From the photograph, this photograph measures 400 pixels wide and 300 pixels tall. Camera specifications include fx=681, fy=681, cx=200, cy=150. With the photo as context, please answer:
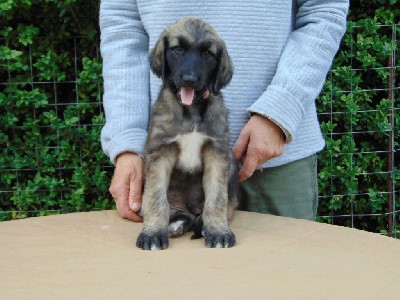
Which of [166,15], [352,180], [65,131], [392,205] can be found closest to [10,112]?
[65,131]

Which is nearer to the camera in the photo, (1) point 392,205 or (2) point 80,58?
(2) point 80,58

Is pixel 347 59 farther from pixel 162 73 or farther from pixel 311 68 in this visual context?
pixel 162 73

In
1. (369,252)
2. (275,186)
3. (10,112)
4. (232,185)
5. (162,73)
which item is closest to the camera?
(369,252)

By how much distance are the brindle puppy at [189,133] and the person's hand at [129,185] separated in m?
0.17

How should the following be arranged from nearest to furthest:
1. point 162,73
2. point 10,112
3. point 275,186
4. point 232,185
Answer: point 162,73
point 232,185
point 275,186
point 10,112

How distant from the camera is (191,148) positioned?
8.49 feet

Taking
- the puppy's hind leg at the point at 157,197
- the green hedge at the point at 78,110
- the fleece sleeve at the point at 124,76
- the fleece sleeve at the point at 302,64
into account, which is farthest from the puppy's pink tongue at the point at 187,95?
the green hedge at the point at 78,110

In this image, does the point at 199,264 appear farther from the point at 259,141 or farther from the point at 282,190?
the point at 282,190

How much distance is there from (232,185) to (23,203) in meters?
2.33

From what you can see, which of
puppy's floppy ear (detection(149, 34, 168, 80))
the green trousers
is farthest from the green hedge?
puppy's floppy ear (detection(149, 34, 168, 80))

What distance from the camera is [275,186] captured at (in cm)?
304

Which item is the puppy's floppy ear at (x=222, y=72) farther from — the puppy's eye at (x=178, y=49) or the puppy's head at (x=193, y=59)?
the puppy's eye at (x=178, y=49)

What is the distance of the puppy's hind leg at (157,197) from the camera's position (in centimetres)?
244

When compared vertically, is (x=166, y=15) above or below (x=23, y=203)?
above
